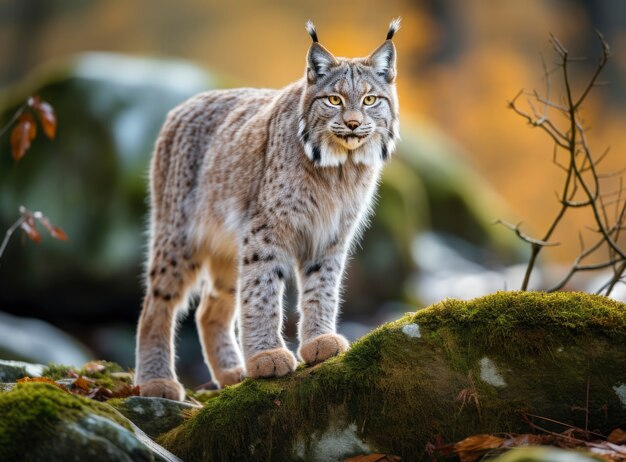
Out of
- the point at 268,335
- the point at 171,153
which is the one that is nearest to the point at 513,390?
the point at 268,335

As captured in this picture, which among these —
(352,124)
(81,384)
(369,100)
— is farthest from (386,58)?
(81,384)

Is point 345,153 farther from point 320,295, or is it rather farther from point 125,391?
point 125,391

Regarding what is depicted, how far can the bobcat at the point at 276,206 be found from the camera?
531cm

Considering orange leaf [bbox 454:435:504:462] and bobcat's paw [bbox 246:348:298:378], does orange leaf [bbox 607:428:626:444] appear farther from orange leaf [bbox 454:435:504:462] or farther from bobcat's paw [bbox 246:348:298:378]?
bobcat's paw [bbox 246:348:298:378]

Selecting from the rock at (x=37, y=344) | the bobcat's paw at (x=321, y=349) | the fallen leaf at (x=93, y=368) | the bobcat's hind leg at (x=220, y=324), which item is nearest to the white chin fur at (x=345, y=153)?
the bobcat's paw at (x=321, y=349)

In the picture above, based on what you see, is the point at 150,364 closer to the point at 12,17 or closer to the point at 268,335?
the point at 268,335

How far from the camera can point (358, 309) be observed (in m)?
11.4

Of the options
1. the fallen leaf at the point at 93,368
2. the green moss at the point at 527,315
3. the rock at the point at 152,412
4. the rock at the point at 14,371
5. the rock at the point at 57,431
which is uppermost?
the fallen leaf at the point at 93,368

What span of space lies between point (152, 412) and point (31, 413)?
1.55 metres

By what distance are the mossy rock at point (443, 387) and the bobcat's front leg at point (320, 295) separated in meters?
0.89

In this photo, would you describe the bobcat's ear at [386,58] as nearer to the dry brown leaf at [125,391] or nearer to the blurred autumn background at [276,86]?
the blurred autumn background at [276,86]

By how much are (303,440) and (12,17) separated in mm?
19229

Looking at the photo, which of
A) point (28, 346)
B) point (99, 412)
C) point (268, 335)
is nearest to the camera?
point (99, 412)

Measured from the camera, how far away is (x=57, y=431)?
3422 mm
